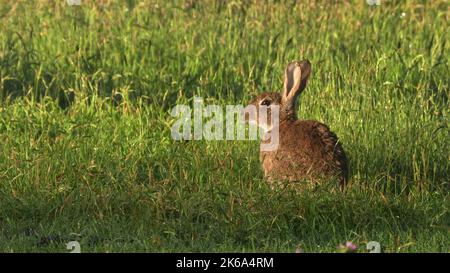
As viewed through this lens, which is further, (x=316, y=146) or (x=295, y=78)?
(x=295, y=78)

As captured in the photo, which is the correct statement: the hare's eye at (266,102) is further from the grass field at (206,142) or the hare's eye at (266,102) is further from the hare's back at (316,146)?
the hare's back at (316,146)

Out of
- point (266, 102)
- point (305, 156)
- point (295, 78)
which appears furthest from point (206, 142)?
point (305, 156)

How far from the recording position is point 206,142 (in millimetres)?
8438

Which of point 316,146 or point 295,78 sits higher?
point 295,78

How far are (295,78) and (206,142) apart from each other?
808 mm

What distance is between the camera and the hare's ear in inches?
318

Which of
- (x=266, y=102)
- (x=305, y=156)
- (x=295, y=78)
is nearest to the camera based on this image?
(x=305, y=156)

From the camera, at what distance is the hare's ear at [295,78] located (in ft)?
26.5

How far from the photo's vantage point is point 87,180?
7633 mm

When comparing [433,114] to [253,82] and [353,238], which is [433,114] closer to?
[253,82]

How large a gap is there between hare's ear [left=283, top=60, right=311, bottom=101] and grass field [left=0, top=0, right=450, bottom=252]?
464 millimetres

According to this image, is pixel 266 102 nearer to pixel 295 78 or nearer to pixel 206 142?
pixel 295 78

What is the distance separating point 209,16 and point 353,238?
15.0 ft
